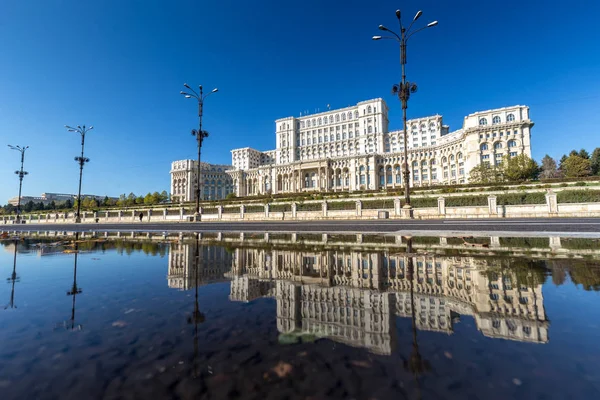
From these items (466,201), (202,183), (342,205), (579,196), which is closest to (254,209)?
(342,205)

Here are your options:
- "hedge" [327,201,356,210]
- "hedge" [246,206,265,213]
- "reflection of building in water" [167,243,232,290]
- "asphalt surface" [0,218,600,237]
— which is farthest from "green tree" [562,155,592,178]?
"reflection of building in water" [167,243,232,290]

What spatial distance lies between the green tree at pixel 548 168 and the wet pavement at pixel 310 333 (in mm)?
86733

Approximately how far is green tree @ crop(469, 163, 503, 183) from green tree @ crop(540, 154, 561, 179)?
18.8m

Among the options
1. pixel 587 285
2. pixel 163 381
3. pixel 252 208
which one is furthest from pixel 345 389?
pixel 252 208

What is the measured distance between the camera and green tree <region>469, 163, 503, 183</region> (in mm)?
58344

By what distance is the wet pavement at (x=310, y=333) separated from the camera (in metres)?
1.54

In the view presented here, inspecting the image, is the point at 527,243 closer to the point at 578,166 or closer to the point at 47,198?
the point at 578,166

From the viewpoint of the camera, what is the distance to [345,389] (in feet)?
4.99

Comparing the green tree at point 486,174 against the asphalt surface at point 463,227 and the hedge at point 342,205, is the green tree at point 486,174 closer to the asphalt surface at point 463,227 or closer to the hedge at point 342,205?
the hedge at point 342,205

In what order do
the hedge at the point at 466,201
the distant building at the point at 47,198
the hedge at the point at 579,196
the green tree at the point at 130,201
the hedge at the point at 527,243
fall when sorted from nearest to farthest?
1. the hedge at the point at 527,243
2. the hedge at the point at 579,196
3. the hedge at the point at 466,201
4. the green tree at the point at 130,201
5. the distant building at the point at 47,198

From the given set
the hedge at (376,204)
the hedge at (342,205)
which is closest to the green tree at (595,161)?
the hedge at (376,204)

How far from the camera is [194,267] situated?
517 centimetres

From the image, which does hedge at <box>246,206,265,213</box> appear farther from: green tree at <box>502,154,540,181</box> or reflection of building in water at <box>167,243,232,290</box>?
green tree at <box>502,154,540,181</box>

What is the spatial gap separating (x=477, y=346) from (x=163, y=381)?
7.31 ft
